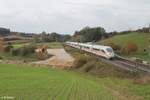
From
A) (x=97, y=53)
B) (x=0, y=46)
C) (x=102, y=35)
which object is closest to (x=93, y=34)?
(x=102, y=35)

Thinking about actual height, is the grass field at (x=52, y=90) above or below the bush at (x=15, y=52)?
above

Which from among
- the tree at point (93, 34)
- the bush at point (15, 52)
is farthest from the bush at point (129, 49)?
the tree at point (93, 34)

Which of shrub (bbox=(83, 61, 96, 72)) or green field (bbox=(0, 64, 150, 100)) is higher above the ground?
green field (bbox=(0, 64, 150, 100))

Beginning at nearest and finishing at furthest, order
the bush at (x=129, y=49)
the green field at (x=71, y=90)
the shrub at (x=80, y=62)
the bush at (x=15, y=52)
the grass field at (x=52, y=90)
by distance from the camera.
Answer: the grass field at (x=52, y=90) → the green field at (x=71, y=90) → the shrub at (x=80, y=62) → the bush at (x=129, y=49) → the bush at (x=15, y=52)

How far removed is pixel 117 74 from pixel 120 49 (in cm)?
7124

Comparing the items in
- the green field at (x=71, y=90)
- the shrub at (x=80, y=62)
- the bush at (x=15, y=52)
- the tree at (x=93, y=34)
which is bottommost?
the bush at (x=15, y=52)

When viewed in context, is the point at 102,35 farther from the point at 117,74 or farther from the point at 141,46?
the point at 117,74

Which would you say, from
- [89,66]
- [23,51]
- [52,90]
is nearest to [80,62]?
[89,66]

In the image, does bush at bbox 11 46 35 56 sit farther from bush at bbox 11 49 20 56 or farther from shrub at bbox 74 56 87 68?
shrub at bbox 74 56 87 68

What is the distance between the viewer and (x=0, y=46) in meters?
138

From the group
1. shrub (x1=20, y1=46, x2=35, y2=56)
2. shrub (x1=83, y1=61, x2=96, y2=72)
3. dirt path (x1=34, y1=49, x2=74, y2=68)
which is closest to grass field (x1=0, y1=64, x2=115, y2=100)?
shrub (x1=83, y1=61, x2=96, y2=72)

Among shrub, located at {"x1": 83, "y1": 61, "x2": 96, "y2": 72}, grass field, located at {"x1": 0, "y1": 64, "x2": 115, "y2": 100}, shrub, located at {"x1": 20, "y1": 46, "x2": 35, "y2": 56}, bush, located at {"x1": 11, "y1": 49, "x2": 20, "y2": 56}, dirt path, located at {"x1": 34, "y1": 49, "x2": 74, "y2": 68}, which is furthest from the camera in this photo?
bush, located at {"x1": 11, "y1": 49, "x2": 20, "y2": 56}

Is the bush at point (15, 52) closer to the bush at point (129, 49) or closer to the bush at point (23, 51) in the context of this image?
the bush at point (23, 51)

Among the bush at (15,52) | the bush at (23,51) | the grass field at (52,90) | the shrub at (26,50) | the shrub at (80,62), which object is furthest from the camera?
the bush at (15,52)
